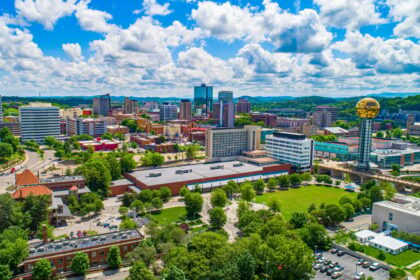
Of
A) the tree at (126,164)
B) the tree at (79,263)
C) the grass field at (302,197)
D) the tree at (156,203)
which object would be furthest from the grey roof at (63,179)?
the grass field at (302,197)

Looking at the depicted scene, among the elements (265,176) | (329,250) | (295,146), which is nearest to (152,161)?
(265,176)

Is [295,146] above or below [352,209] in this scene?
above

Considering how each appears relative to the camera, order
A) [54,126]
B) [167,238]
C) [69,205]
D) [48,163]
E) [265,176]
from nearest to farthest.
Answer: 1. [167,238]
2. [69,205]
3. [265,176]
4. [48,163]
5. [54,126]

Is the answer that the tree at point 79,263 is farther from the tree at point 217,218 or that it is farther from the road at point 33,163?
the road at point 33,163

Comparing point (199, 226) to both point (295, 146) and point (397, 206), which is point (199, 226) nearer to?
point (397, 206)

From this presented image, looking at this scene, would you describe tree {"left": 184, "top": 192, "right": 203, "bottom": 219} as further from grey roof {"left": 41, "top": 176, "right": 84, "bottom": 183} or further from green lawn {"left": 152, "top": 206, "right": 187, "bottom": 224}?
grey roof {"left": 41, "top": 176, "right": 84, "bottom": 183}

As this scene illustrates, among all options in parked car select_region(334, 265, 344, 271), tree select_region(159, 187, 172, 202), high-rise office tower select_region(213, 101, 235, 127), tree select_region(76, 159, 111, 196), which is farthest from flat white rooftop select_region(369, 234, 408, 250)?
high-rise office tower select_region(213, 101, 235, 127)

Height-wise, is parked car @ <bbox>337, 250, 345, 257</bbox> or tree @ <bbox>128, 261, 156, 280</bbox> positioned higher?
tree @ <bbox>128, 261, 156, 280</bbox>

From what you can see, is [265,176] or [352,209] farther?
[265,176]
